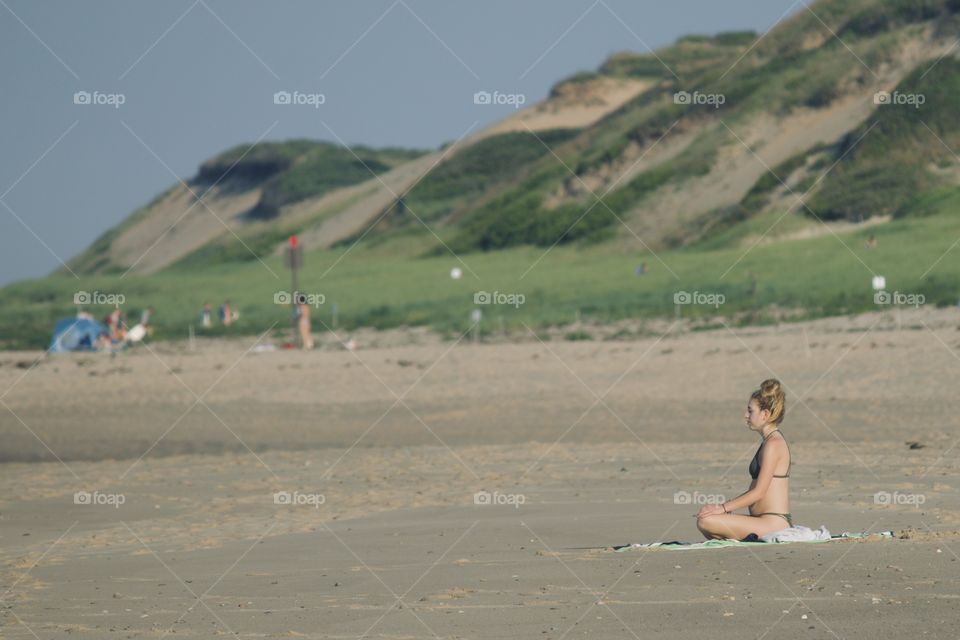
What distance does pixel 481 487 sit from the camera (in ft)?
47.4

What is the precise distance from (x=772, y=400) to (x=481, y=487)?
5265 mm

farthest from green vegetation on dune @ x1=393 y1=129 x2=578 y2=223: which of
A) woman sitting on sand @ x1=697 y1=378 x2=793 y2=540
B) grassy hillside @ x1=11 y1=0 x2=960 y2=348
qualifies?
woman sitting on sand @ x1=697 y1=378 x2=793 y2=540

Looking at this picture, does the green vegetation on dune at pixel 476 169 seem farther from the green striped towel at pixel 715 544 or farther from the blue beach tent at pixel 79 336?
the green striped towel at pixel 715 544

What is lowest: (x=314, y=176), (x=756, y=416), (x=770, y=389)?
(x=756, y=416)

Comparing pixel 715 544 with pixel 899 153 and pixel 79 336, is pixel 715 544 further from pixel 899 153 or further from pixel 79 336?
pixel 899 153

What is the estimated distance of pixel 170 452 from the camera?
1933cm

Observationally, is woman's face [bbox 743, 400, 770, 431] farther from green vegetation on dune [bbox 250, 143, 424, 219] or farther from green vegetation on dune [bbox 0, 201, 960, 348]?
green vegetation on dune [bbox 250, 143, 424, 219]

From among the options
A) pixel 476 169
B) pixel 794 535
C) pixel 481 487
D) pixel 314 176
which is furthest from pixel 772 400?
pixel 314 176

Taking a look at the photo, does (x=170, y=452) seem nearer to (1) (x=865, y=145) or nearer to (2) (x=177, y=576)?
(2) (x=177, y=576)

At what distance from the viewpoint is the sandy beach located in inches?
319

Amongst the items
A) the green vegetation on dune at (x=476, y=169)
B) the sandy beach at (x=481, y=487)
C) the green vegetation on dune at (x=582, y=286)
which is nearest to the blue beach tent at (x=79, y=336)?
the green vegetation on dune at (x=582, y=286)

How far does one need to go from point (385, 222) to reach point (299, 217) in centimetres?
2732

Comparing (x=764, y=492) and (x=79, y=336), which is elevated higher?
(x=79, y=336)

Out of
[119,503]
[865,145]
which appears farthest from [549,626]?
[865,145]
